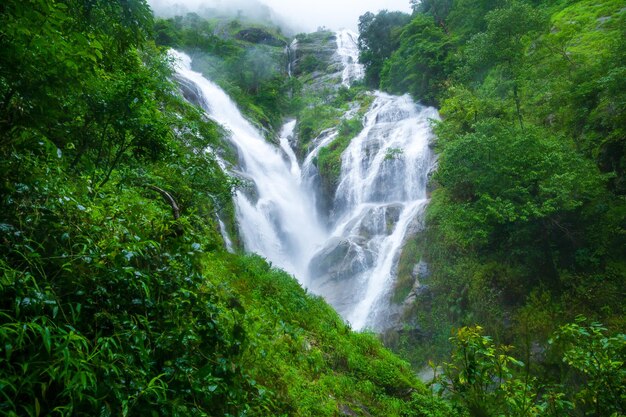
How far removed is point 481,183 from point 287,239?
37.9 ft

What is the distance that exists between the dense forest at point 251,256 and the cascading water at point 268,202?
125 inches

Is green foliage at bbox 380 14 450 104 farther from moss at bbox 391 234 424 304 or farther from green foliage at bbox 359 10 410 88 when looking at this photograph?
moss at bbox 391 234 424 304

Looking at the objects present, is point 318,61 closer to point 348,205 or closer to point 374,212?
point 348,205

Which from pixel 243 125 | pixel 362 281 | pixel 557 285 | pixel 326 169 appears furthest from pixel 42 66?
pixel 243 125

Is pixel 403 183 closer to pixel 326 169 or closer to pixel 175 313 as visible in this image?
pixel 326 169

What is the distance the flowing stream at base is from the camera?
598 inches

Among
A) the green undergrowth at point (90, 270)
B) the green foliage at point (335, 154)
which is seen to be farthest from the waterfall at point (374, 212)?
the green undergrowth at point (90, 270)

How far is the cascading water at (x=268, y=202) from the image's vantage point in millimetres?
17766

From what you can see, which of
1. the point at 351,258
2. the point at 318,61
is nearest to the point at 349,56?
the point at 318,61

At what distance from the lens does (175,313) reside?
2.30 m

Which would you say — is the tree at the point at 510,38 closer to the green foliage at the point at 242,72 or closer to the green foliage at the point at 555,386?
the green foliage at the point at 555,386

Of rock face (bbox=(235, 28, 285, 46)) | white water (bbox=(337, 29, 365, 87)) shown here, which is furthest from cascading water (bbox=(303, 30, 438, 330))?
rock face (bbox=(235, 28, 285, 46))

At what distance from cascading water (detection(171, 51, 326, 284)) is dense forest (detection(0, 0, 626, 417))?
318 centimetres

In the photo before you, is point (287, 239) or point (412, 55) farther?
point (412, 55)
